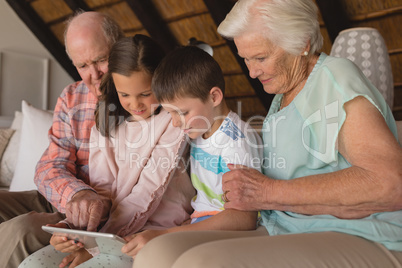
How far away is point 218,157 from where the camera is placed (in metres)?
1.50

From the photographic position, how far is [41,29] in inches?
223

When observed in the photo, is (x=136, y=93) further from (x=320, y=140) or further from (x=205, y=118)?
(x=320, y=140)

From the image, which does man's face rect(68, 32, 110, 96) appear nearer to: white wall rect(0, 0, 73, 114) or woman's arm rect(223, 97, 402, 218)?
woman's arm rect(223, 97, 402, 218)

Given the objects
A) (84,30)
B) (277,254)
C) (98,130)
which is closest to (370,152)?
(277,254)

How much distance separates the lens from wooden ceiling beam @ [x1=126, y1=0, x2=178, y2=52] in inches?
183

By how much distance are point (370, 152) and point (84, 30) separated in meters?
1.26

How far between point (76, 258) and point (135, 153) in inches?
16.8

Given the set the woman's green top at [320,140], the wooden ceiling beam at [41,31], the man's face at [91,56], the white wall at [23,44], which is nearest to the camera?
the woman's green top at [320,140]

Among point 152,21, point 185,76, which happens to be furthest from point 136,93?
point 152,21

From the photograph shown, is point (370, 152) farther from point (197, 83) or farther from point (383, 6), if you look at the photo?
point (383, 6)

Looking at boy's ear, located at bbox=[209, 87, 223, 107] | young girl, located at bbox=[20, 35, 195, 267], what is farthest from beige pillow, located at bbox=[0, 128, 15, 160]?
boy's ear, located at bbox=[209, 87, 223, 107]

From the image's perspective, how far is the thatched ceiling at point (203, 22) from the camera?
3689mm

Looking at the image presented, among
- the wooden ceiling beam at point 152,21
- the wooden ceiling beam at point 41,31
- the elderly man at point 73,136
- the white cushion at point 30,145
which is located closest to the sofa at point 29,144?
the white cushion at point 30,145

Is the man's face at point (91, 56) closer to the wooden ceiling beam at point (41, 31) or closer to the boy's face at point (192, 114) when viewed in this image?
the boy's face at point (192, 114)
